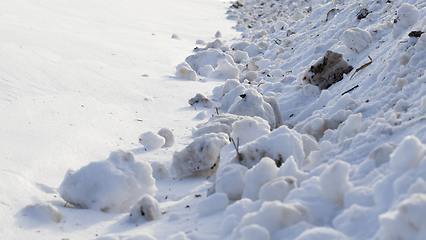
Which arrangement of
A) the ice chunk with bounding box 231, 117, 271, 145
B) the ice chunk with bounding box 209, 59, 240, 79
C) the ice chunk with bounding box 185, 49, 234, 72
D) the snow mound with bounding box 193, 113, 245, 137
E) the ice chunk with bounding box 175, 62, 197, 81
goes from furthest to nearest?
the ice chunk with bounding box 185, 49, 234, 72 → the ice chunk with bounding box 209, 59, 240, 79 → the ice chunk with bounding box 175, 62, 197, 81 → the snow mound with bounding box 193, 113, 245, 137 → the ice chunk with bounding box 231, 117, 271, 145

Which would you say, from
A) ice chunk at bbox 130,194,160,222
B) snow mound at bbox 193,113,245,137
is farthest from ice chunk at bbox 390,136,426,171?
snow mound at bbox 193,113,245,137

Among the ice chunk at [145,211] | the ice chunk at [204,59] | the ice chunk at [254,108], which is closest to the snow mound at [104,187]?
the ice chunk at [145,211]

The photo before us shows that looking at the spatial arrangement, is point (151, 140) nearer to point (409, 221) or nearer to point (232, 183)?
point (232, 183)

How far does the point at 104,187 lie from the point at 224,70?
9.17 feet

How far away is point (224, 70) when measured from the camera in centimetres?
417

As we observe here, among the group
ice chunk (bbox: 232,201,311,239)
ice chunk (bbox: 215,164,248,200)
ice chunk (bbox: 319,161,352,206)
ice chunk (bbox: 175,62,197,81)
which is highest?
ice chunk (bbox: 319,161,352,206)

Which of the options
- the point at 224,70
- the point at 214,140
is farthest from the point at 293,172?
the point at 224,70

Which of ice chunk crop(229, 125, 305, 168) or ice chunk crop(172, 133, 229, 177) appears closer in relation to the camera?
ice chunk crop(229, 125, 305, 168)

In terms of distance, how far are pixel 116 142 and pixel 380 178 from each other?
5.08 ft

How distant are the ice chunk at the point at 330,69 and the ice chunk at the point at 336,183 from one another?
5.73ft

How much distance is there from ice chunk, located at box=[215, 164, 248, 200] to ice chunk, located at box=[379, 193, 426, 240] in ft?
2.16

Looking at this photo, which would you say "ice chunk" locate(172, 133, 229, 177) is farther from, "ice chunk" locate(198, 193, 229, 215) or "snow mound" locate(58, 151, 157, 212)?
"ice chunk" locate(198, 193, 229, 215)

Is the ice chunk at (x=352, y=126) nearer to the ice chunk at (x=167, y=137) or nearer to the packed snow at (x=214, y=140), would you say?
the packed snow at (x=214, y=140)

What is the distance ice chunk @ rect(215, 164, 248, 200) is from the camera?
1376mm
